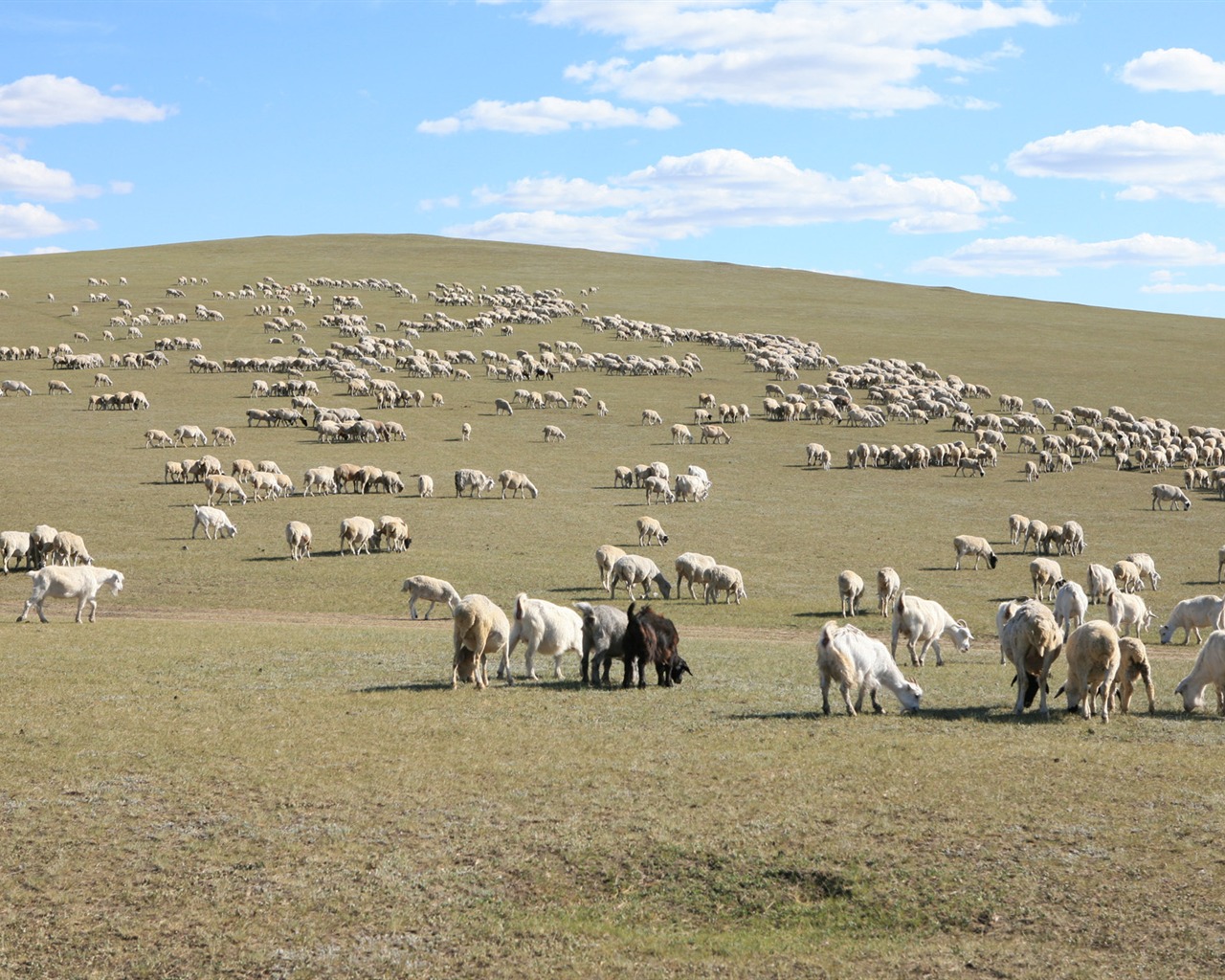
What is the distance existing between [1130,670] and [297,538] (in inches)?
947

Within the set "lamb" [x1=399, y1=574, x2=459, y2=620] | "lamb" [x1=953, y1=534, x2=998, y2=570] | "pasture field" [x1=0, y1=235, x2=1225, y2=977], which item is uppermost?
"lamb" [x1=953, y1=534, x2=998, y2=570]

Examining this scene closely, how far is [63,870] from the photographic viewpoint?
33.4ft

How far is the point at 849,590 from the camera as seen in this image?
2691cm

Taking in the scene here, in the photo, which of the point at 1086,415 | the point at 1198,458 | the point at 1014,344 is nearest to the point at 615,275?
the point at 1014,344

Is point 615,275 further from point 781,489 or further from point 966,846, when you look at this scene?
point 966,846

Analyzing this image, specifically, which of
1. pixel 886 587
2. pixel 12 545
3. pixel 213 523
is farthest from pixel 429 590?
pixel 213 523

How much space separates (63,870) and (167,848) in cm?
92

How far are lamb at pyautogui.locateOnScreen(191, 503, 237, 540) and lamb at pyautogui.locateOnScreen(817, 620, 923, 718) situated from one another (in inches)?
991

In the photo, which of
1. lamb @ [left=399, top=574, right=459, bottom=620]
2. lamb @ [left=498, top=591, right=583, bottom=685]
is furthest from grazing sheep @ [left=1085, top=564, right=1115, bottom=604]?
lamb @ [left=399, top=574, right=459, bottom=620]

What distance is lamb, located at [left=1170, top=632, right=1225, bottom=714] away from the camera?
52.3 ft

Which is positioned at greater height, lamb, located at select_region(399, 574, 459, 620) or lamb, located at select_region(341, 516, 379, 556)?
lamb, located at select_region(341, 516, 379, 556)

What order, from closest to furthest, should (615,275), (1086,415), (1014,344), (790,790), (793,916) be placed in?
1. (793,916)
2. (790,790)
3. (1086,415)
4. (1014,344)
5. (615,275)

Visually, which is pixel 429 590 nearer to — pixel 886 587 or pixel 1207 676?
pixel 886 587

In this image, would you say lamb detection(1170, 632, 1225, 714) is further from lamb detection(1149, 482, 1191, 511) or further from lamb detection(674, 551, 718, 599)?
lamb detection(1149, 482, 1191, 511)
